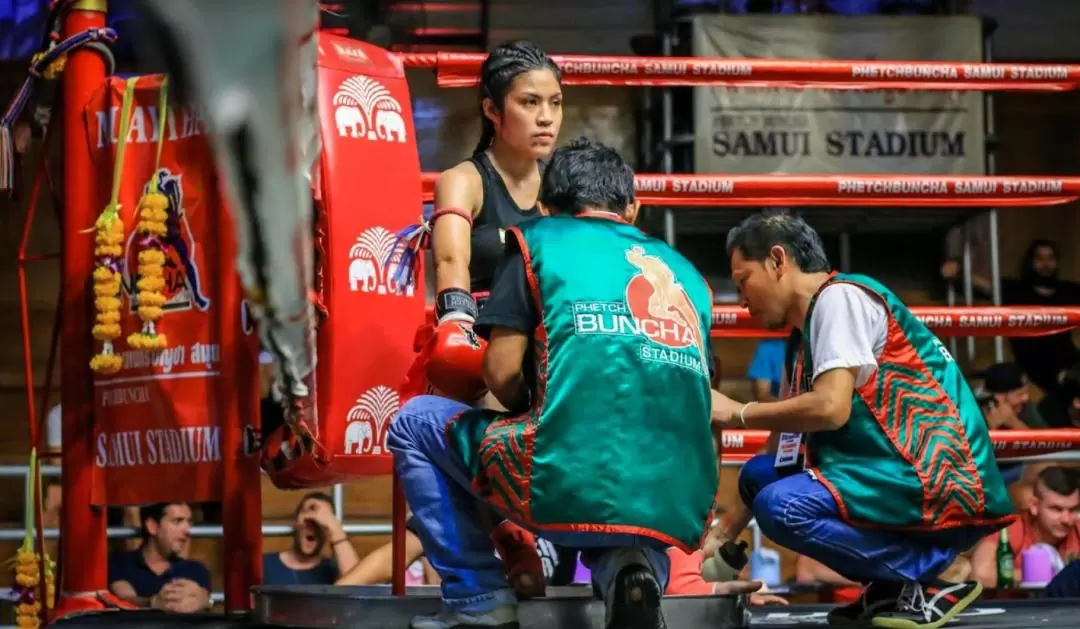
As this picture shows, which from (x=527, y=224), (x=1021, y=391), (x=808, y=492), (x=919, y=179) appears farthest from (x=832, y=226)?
(x=527, y=224)

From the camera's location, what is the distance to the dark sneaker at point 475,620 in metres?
2.13

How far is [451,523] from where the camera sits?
7.18ft

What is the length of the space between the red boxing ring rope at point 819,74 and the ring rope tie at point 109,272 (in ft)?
3.35

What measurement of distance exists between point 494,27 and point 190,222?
3786 mm

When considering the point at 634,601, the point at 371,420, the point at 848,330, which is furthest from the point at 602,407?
the point at 371,420

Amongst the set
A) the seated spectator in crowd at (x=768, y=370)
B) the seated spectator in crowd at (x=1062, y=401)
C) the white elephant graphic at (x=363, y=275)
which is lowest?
the seated spectator in crowd at (x=1062, y=401)

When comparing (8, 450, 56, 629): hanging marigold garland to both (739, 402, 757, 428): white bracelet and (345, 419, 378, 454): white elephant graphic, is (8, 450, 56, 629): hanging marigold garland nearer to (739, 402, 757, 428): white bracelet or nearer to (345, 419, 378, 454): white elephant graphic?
(345, 419, 378, 454): white elephant graphic

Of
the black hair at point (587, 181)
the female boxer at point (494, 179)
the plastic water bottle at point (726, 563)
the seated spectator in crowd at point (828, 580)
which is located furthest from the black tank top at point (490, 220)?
the seated spectator in crowd at point (828, 580)

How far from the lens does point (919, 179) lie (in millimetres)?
3664

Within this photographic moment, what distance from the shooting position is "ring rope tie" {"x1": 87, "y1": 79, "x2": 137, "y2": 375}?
271cm

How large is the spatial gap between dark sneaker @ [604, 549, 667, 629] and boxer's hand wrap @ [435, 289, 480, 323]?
56 cm

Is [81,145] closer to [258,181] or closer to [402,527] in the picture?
[402,527]

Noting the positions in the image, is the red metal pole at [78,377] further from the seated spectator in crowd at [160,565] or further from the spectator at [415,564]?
the seated spectator in crowd at [160,565]

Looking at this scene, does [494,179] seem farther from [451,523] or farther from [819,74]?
[819,74]
